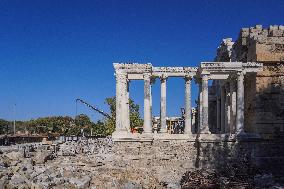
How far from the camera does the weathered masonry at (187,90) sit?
25.3m

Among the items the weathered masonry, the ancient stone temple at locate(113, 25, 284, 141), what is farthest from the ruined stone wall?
the weathered masonry

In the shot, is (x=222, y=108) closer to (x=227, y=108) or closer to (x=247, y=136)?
(x=227, y=108)

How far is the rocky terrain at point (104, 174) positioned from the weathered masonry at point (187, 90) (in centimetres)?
195

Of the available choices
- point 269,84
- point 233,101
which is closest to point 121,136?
point 233,101

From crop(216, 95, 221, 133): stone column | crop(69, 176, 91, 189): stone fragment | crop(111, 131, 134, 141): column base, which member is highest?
crop(216, 95, 221, 133): stone column

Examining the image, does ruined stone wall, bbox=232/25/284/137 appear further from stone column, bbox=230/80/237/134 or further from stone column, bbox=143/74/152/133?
stone column, bbox=143/74/152/133

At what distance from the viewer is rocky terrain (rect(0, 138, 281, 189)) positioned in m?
21.4

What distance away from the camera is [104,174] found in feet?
76.4

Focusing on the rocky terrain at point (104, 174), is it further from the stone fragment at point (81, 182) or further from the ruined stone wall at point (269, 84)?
the ruined stone wall at point (269, 84)

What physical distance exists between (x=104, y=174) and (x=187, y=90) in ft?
25.9

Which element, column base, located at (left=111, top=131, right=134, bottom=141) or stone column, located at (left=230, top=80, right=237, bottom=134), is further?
stone column, located at (left=230, top=80, right=237, bottom=134)

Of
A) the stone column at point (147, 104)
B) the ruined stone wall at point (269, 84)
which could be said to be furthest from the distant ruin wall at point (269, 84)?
the stone column at point (147, 104)

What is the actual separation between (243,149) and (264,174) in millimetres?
2265

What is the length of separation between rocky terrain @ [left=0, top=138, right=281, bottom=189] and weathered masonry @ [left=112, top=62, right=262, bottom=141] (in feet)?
6.39
